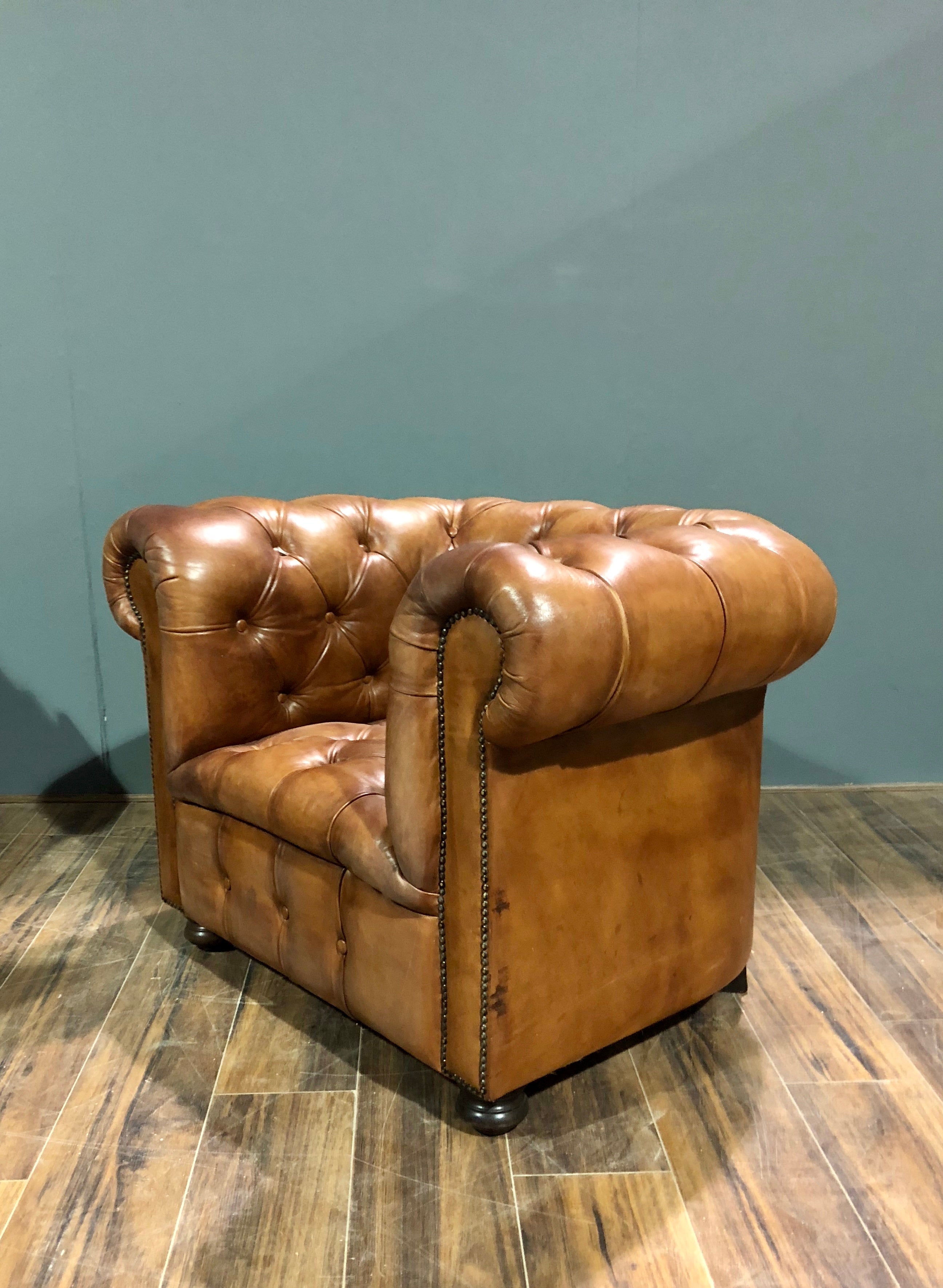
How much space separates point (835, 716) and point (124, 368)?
7.15 feet

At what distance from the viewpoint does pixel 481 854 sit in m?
1.35

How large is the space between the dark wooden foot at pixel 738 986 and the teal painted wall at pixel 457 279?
3.81 feet

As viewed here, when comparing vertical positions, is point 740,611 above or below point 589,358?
below

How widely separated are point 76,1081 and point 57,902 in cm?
69

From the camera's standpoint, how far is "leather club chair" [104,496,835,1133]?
4.26 feet

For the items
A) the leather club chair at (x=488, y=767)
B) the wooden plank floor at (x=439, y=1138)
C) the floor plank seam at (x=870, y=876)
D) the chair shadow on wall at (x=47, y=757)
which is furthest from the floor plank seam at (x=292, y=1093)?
the chair shadow on wall at (x=47, y=757)

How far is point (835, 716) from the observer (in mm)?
2879

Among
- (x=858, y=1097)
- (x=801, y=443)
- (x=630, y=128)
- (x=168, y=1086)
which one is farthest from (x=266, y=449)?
(x=858, y=1097)

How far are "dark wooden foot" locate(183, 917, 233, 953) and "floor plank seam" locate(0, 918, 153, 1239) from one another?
0.11 m

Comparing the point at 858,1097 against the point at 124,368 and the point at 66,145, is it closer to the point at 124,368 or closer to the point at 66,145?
the point at 124,368

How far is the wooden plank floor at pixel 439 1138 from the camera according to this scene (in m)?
1.27

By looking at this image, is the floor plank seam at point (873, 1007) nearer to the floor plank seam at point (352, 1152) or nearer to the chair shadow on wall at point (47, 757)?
the floor plank seam at point (352, 1152)

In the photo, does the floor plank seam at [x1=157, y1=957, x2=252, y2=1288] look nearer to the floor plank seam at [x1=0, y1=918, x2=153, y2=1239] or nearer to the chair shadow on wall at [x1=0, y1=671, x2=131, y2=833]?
the floor plank seam at [x1=0, y1=918, x2=153, y2=1239]

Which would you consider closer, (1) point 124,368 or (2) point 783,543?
(2) point 783,543
